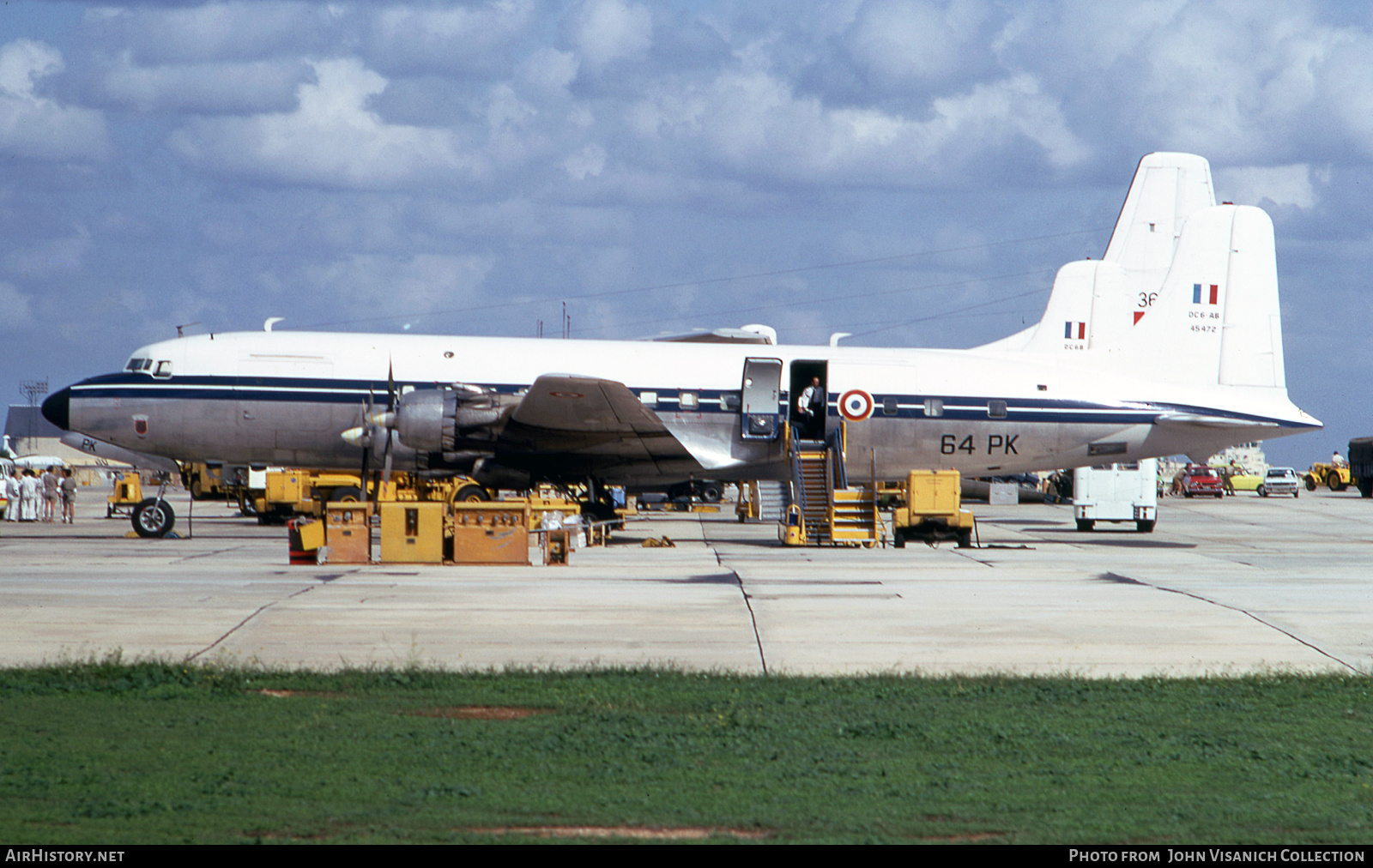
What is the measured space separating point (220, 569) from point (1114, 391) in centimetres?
2150

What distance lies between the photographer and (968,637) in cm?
1325

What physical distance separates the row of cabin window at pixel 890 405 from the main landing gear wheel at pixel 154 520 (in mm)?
11586

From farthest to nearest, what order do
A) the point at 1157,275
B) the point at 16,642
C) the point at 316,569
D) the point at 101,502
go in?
the point at 101,502, the point at 1157,275, the point at 316,569, the point at 16,642

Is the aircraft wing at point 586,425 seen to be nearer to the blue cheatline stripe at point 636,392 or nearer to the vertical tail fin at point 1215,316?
the blue cheatline stripe at point 636,392

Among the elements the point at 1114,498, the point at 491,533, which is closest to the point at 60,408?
the point at 491,533

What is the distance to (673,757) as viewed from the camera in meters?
8.12

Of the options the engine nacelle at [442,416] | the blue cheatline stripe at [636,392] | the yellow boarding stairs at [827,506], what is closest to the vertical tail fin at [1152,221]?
the blue cheatline stripe at [636,392]

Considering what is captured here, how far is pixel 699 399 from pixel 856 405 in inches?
151

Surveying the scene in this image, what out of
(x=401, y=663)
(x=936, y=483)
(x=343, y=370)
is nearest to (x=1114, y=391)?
(x=936, y=483)

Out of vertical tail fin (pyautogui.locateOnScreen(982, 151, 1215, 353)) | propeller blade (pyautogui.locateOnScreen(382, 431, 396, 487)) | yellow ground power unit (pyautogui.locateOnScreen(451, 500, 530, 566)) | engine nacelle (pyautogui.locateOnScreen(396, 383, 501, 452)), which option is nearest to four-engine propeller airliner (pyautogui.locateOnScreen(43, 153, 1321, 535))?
engine nacelle (pyautogui.locateOnScreen(396, 383, 501, 452))

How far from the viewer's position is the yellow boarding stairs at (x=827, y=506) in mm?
27797

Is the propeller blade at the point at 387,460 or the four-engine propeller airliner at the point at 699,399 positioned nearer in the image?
the propeller blade at the point at 387,460

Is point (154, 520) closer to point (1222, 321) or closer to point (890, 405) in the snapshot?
point (890, 405)
